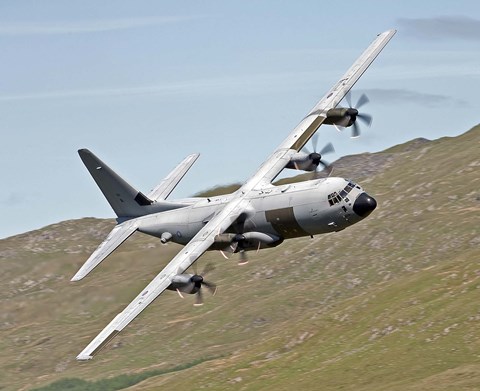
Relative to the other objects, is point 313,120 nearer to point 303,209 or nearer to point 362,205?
point 303,209

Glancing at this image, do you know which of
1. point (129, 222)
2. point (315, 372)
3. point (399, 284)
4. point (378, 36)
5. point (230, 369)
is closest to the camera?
point (129, 222)

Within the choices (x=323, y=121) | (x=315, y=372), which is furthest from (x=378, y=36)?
(x=315, y=372)

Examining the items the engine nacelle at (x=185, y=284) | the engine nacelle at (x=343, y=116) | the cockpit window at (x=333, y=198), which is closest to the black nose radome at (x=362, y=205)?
the cockpit window at (x=333, y=198)

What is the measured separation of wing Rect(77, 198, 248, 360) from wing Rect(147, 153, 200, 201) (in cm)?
1164

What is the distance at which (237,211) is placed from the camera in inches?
2889

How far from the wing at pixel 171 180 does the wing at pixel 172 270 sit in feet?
38.2

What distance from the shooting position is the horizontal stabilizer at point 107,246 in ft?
245

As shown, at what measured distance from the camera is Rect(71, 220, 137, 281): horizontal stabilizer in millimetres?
74562

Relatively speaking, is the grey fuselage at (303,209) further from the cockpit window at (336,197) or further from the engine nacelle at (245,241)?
the engine nacelle at (245,241)

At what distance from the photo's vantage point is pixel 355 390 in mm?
137750

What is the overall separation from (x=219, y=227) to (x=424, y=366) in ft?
247

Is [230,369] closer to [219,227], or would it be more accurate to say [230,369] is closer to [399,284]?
[399,284]

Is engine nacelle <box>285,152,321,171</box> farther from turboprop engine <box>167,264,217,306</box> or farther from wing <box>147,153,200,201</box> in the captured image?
turboprop engine <box>167,264,217,306</box>

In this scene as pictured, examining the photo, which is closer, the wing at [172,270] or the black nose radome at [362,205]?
the wing at [172,270]
